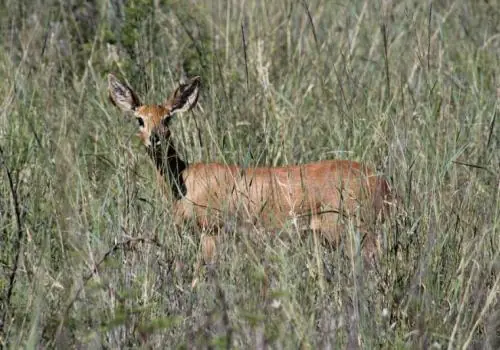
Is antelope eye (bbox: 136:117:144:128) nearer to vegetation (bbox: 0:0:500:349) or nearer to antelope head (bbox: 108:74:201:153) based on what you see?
antelope head (bbox: 108:74:201:153)

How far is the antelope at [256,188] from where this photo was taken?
5352 mm

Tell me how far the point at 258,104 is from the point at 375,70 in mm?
923

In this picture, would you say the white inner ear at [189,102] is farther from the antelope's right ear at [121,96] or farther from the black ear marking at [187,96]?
the antelope's right ear at [121,96]

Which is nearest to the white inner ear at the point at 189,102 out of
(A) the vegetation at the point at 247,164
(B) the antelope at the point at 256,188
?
(B) the antelope at the point at 256,188

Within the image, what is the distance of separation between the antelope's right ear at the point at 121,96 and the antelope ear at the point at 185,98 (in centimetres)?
18

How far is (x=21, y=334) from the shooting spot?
415cm

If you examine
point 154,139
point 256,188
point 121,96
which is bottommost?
point 256,188

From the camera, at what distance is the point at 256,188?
6.16 m

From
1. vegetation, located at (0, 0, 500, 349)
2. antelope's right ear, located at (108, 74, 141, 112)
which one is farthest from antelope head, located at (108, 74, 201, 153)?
vegetation, located at (0, 0, 500, 349)

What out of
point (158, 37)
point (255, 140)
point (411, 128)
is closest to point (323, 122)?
point (255, 140)

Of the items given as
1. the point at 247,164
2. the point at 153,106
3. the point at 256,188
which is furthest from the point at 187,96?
the point at 247,164

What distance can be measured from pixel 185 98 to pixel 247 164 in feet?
4.95

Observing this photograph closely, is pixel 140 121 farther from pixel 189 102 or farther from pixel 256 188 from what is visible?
pixel 256 188

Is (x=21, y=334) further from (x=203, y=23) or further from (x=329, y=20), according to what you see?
(x=329, y=20)
